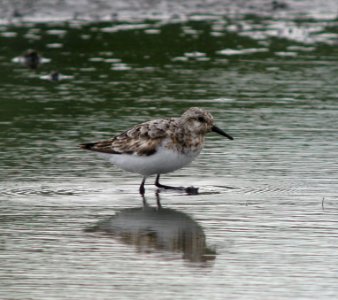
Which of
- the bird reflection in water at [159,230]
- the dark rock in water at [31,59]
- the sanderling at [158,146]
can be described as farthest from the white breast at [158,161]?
the dark rock in water at [31,59]

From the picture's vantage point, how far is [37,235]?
8.54m

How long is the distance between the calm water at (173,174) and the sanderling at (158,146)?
0.91 feet

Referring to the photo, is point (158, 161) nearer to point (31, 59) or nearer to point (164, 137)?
point (164, 137)

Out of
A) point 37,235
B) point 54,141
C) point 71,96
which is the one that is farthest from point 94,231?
point 71,96

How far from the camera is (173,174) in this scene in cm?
1136

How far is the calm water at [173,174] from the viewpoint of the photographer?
7.46 meters

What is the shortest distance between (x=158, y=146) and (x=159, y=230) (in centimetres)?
181

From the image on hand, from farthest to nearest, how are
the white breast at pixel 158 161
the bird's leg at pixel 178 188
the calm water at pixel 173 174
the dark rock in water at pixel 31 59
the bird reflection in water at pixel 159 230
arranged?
the dark rock in water at pixel 31 59, the white breast at pixel 158 161, the bird's leg at pixel 178 188, the bird reflection in water at pixel 159 230, the calm water at pixel 173 174

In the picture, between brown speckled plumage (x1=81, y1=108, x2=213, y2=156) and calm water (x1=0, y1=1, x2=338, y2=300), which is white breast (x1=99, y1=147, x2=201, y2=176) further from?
calm water (x1=0, y1=1, x2=338, y2=300)

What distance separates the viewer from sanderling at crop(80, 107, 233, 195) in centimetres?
1038

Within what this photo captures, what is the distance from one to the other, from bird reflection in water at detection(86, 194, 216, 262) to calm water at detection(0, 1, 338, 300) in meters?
0.02


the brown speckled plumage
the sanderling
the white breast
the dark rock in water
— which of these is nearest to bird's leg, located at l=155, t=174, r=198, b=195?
the sanderling

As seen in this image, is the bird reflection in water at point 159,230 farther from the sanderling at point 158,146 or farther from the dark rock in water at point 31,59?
the dark rock in water at point 31,59

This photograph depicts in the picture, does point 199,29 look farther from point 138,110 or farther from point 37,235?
point 37,235
